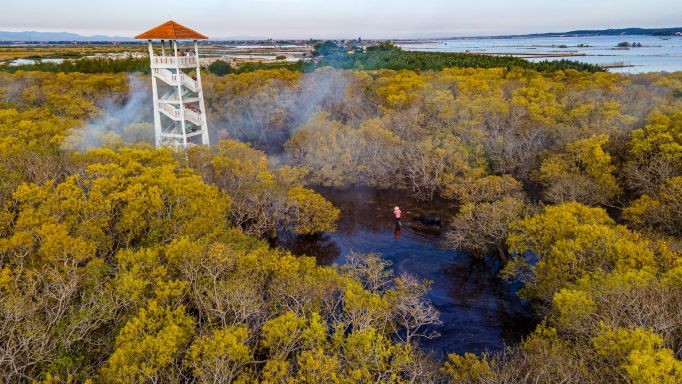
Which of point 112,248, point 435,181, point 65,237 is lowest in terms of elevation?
point 435,181

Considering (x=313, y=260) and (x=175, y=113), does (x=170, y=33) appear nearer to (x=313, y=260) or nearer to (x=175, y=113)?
(x=175, y=113)

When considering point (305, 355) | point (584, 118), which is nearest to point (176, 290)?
point (305, 355)

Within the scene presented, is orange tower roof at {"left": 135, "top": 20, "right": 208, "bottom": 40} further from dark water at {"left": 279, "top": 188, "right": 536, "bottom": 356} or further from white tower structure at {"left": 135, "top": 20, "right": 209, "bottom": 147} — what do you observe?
dark water at {"left": 279, "top": 188, "right": 536, "bottom": 356}

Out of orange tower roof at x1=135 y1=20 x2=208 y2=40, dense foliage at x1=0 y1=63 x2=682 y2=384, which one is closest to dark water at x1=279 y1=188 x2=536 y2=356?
dense foliage at x1=0 y1=63 x2=682 y2=384

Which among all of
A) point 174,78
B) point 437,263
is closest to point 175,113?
point 174,78

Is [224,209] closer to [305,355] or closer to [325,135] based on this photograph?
[305,355]

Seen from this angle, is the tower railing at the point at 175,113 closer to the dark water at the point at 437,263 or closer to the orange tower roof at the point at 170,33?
the orange tower roof at the point at 170,33

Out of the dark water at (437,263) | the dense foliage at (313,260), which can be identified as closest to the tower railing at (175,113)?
the dense foliage at (313,260)
